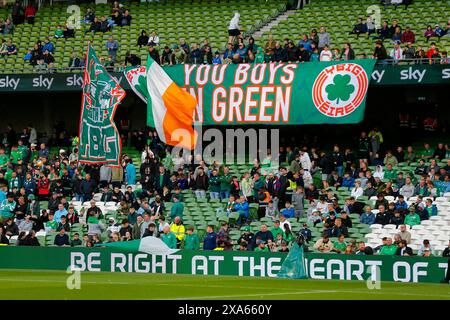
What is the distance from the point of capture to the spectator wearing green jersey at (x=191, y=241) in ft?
99.7

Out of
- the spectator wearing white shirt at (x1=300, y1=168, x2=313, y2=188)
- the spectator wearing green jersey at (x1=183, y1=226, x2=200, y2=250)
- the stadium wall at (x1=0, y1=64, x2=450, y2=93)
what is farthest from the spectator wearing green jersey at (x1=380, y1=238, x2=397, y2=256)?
the stadium wall at (x1=0, y1=64, x2=450, y2=93)

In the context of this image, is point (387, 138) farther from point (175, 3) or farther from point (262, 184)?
point (175, 3)

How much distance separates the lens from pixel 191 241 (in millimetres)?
30438

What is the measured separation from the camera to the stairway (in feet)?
131

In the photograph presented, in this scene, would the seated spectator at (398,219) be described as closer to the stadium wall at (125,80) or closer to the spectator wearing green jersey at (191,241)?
the spectator wearing green jersey at (191,241)

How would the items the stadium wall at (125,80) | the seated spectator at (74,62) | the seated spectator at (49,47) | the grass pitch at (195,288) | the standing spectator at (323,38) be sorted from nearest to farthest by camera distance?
the grass pitch at (195,288), the stadium wall at (125,80), the standing spectator at (323,38), the seated spectator at (74,62), the seated spectator at (49,47)

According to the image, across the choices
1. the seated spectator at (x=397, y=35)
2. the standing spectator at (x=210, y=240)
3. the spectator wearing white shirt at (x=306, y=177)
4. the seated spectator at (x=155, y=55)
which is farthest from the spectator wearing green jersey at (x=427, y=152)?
the seated spectator at (x=155, y=55)

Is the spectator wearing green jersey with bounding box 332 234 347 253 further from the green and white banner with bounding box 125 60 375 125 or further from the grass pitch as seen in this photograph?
the green and white banner with bounding box 125 60 375 125

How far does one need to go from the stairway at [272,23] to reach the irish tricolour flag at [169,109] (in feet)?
17.2

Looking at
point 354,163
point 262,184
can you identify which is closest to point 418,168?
point 354,163

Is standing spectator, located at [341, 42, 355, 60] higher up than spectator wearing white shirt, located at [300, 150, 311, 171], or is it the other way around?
standing spectator, located at [341, 42, 355, 60]

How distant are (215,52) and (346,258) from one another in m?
10.8

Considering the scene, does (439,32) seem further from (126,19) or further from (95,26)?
(95,26)

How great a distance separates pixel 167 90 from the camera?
3534cm
